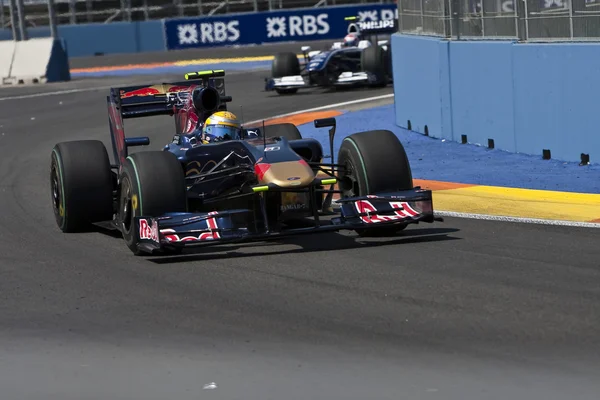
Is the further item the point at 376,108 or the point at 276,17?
the point at 276,17

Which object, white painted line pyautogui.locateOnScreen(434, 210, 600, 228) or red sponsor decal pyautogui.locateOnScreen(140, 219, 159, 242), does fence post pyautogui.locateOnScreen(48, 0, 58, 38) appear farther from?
red sponsor decal pyautogui.locateOnScreen(140, 219, 159, 242)

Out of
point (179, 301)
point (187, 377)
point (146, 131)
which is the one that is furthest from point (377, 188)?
point (146, 131)

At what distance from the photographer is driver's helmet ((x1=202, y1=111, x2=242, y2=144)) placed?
34.4 feet

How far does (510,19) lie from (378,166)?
6174 mm

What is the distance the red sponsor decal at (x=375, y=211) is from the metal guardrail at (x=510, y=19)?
497 cm

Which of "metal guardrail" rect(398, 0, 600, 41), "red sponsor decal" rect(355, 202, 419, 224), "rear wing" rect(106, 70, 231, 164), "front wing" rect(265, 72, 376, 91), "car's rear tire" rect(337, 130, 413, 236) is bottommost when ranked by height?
"front wing" rect(265, 72, 376, 91)

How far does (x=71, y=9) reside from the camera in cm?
4700

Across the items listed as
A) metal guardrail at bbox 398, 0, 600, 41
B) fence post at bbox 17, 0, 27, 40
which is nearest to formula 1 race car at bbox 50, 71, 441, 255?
metal guardrail at bbox 398, 0, 600, 41

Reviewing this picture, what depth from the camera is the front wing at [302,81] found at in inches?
1064

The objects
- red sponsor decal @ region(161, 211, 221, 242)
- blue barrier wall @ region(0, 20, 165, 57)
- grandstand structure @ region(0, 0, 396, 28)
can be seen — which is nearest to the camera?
red sponsor decal @ region(161, 211, 221, 242)

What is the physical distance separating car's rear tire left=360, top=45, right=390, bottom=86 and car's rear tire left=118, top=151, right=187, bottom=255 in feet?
58.3

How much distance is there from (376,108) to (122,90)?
1217 cm

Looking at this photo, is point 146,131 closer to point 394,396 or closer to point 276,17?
point 394,396

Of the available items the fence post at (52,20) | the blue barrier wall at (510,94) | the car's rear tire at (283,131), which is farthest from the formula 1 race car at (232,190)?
the fence post at (52,20)
